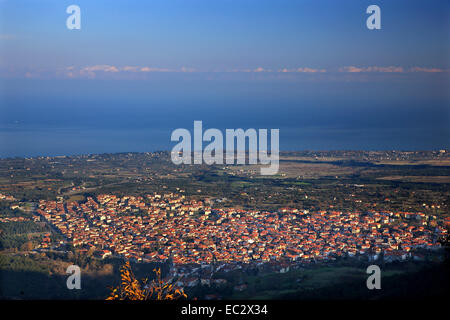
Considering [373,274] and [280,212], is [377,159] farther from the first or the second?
[373,274]

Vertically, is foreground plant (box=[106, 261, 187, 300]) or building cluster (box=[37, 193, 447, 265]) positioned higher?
foreground plant (box=[106, 261, 187, 300])

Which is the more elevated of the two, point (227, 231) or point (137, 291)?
point (137, 291)

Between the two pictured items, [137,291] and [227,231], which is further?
[227,231]

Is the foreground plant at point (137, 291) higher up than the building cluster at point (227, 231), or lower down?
higher up

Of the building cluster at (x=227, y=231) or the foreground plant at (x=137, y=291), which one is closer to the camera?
the foreground plant at (x=137, y=291)

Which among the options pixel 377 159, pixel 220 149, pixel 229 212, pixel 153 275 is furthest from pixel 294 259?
pixel 220 149

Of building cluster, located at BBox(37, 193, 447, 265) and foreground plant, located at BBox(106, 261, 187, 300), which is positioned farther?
building cluster, located at BBox(37, 193, 447, 265)

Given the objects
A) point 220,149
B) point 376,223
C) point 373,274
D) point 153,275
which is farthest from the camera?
point 220,149
